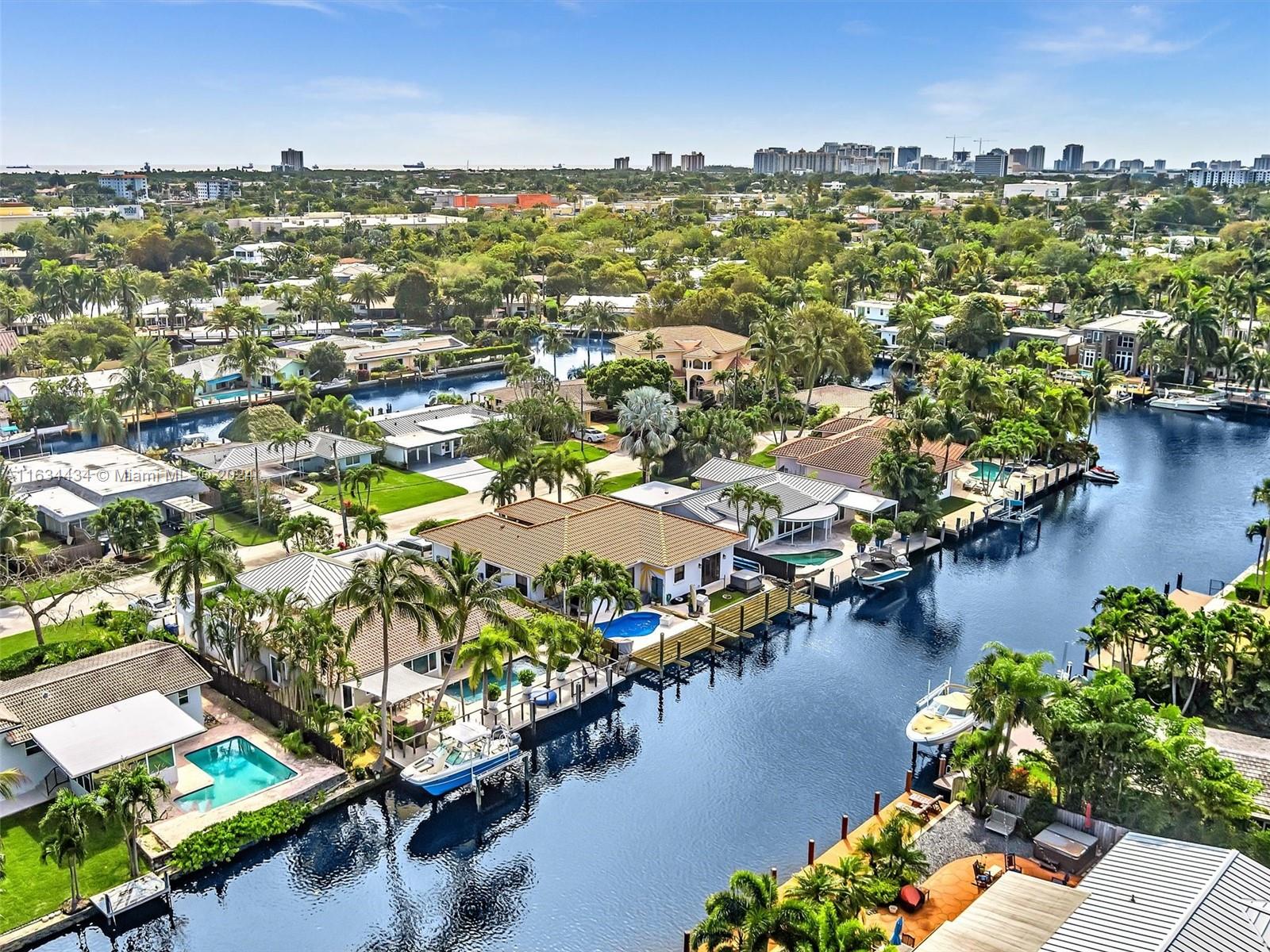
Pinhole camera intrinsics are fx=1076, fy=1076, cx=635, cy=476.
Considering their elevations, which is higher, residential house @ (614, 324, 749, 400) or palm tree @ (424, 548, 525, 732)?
residential house @ (614, 324, 749, 400)

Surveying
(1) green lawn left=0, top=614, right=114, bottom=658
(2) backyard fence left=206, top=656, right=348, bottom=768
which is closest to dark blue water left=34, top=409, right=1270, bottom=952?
(2) backyard fence left=206, top=656, right=348, bottom=768

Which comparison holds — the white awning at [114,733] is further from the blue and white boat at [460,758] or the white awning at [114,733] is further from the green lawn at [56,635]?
the green lawn at [56,635]

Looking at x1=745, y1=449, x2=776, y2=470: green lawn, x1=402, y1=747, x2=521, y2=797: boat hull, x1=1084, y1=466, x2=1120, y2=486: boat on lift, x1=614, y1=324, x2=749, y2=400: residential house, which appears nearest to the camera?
x1=402, y1=747, x2=521, y2=797: boat hull

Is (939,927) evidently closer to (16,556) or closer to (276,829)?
(276,829)

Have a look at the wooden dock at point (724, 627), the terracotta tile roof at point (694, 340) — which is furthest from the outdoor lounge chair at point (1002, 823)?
the terracotta tile roof at point (694, 340)

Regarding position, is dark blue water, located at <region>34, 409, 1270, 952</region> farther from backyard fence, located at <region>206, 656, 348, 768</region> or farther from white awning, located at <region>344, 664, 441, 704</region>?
white awning, located at <region>344, 664, 441, 704</region>

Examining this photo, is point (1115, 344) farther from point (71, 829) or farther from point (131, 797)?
point (71, 829)

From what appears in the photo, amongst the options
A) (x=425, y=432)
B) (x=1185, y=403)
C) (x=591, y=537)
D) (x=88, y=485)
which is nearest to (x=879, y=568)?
(x=591, y=537)
